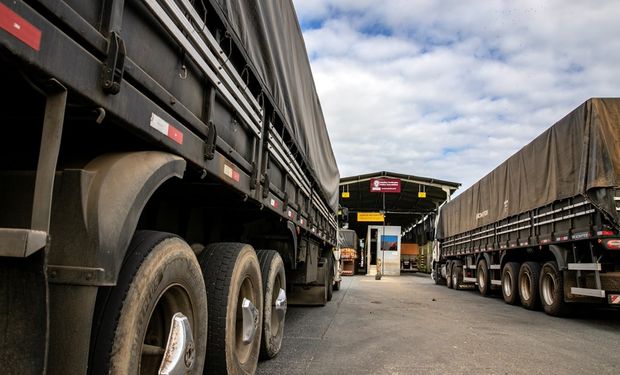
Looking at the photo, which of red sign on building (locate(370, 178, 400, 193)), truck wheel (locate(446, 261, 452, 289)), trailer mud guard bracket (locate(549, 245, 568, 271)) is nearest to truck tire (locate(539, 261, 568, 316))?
trailer mud guard bracket (locate(549, 245, 568, 271))

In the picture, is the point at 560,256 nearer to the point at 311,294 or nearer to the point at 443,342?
the point at 443,342

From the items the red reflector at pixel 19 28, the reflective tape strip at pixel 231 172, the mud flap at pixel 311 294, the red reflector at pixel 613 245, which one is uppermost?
the red reflector at pixel 19 28

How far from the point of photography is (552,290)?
9305 mm

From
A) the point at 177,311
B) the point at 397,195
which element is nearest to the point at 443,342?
the point at 177,311

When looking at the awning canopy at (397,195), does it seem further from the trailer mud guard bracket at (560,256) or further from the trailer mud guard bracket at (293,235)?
the trailer mud guard bracket at (293,235)

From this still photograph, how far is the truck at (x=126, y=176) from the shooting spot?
4.80ft

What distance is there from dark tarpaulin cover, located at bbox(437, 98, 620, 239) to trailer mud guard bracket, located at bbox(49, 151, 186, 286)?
7.49m

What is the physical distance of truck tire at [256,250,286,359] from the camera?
4.43 meters

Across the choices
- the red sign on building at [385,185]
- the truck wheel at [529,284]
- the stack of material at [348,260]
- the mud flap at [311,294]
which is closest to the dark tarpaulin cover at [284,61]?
the mud flap at [311,294]

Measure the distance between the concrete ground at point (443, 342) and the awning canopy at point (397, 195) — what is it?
57.8ft

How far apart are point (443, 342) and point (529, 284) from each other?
17.0ft

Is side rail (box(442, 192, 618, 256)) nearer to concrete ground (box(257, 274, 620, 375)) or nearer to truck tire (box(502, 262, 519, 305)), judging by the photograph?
truck tire (box(502, 262, 519, 305))

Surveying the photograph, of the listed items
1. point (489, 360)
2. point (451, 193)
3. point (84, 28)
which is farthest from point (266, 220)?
point (451, 193)

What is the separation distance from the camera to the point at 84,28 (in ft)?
5.39
